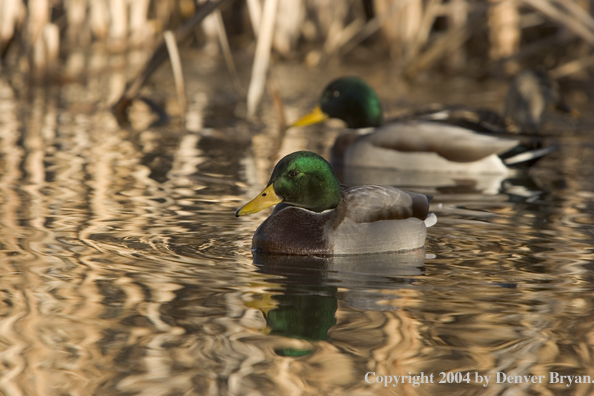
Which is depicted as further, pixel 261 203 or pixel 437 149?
pixel 437 149

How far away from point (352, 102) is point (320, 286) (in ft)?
14.7

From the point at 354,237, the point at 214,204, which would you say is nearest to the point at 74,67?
the point at 214,204

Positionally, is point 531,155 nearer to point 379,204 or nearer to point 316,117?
point 316,117

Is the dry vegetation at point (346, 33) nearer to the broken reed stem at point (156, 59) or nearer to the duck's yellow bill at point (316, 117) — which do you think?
the broken reed stem at point (156, 59)

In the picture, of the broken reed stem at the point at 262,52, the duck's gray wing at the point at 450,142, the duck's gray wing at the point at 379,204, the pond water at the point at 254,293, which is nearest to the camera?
the pond water at the point at 254,293

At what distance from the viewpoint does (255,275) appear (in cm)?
446

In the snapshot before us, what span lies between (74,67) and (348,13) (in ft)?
15.0

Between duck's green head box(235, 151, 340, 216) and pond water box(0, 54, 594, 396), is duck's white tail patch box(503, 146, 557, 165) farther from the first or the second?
duck's green head box(235, 151, 340, 216)

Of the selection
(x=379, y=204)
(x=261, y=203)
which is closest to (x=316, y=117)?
(x=379, y=204)

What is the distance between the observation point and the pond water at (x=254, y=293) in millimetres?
3279

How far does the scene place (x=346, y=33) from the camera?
15.6 metres

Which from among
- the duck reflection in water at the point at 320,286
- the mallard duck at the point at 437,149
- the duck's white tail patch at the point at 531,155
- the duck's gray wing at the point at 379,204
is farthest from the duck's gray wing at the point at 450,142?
the duck reflection in water at the point at 320,286

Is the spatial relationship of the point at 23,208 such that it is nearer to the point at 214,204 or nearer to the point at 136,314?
the point at 214,204

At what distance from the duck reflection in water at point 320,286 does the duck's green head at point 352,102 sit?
3.65 metres
